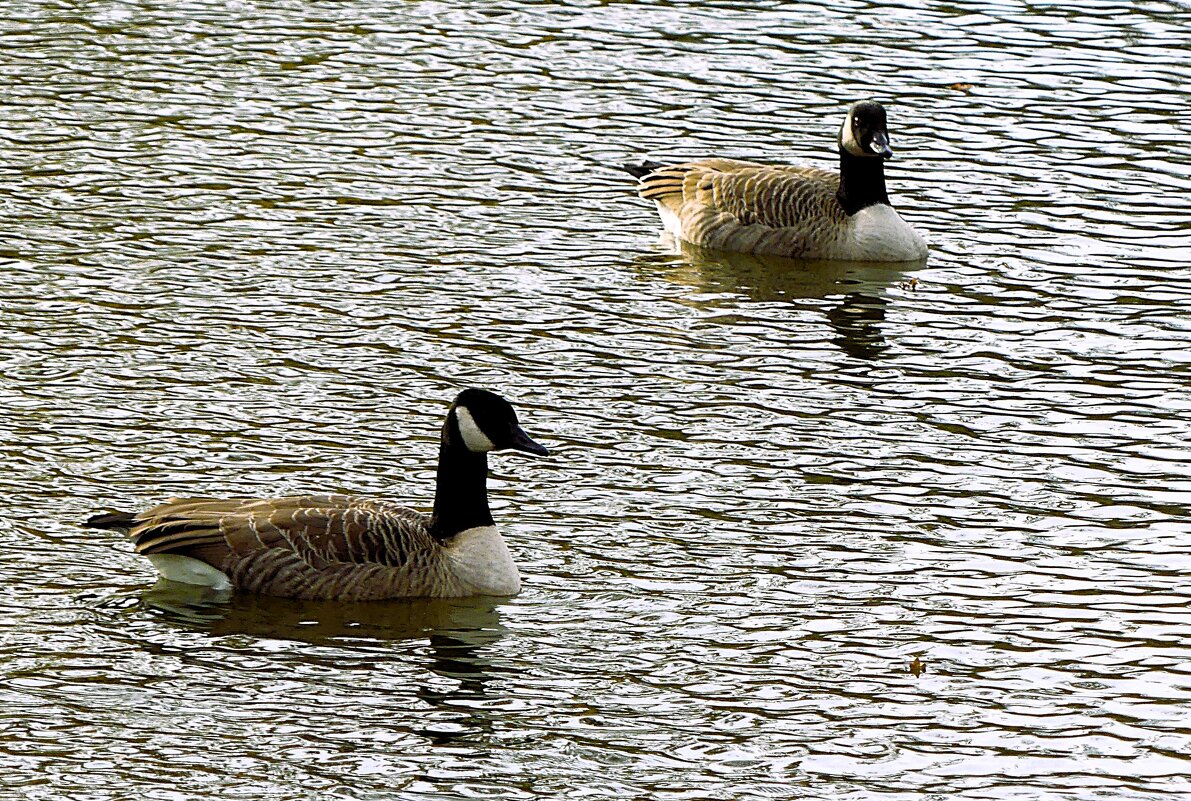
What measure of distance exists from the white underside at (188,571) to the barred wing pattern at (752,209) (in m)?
9.64

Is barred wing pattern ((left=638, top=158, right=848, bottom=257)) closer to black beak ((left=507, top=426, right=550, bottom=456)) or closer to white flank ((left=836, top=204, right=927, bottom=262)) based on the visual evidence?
white flank ((left=836, top=204, right=927, bottom=262))

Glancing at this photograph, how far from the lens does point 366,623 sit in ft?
44.7

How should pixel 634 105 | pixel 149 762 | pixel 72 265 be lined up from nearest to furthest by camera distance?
pixel 149 762, pixel 72 265, pixel 634 105

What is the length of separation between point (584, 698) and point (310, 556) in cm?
236

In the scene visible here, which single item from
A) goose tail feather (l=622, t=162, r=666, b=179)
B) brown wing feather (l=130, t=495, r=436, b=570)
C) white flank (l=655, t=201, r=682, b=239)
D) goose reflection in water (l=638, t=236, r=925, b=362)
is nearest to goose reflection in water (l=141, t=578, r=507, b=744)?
brown wing feather (l=130, t=495, r=436, b=570)

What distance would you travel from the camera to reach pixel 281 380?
17547 millimetres

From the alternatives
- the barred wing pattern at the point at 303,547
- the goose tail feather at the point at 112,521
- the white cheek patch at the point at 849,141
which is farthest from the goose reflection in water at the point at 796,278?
Answer: the goose tail feather at the point at 112,521

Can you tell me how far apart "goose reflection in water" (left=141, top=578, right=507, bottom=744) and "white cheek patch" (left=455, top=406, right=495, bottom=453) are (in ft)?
3.29

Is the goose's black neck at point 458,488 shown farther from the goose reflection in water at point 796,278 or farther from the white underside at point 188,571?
the goose reflection in water at point 796,278

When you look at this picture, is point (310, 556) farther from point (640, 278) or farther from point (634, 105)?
point (634, 105)

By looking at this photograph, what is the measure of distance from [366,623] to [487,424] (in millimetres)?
1511

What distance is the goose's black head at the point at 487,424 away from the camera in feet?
45.8

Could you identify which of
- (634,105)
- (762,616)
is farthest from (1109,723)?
(634,105)

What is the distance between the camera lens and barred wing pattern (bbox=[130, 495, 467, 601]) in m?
13.7
